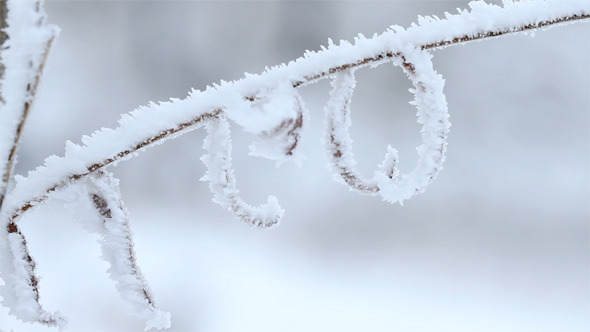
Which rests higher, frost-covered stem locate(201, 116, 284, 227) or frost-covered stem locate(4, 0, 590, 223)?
frost-covered stem locate(4, 0, 590, 223)

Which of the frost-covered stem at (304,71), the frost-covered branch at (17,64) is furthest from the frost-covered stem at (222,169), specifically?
the frost-covered branch at (17,64)

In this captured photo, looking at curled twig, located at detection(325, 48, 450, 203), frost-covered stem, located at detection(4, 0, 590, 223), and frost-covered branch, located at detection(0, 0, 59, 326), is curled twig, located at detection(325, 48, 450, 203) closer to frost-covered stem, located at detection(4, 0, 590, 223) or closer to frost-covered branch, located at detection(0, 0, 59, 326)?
frost-covered stem, located at detection(4, 0, 590, 223)

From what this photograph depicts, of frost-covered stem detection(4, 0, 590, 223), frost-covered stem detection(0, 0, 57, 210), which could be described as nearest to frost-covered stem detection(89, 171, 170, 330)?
frost-covered stem detection(4, 0, 590, 223)

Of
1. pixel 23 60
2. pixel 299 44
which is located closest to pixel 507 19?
pixel 23 60

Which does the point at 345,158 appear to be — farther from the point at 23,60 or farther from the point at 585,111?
the point at 585,111

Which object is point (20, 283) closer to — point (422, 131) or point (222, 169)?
point (222, 169)

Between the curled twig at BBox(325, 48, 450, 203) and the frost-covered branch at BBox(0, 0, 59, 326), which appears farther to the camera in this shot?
the curled twig at BBox(325, 48, 450, 203)

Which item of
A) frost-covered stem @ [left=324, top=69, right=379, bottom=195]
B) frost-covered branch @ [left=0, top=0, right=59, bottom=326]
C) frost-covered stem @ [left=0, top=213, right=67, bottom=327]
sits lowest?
frost-covered stem @ [left=0, top=213, right=67, bottom=327]
